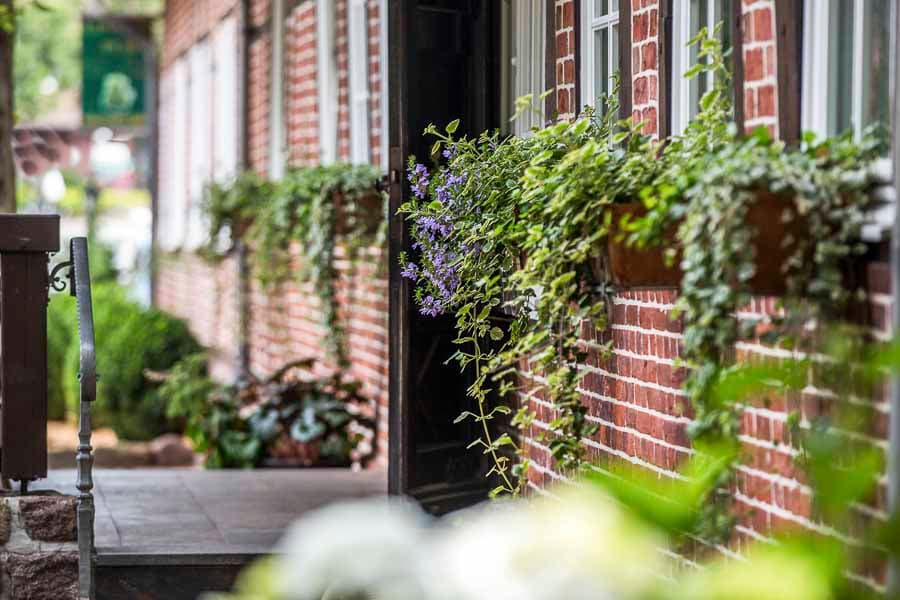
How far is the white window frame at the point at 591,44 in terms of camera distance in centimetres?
482

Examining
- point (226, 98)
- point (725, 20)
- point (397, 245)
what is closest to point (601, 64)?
point (725, 20)

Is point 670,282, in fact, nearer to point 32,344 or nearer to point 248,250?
point 32,344

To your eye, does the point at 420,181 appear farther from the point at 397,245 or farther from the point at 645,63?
the point at 645,63

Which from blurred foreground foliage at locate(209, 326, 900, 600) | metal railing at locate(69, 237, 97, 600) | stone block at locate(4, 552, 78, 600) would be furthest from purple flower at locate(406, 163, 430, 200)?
blurred foreground foliage at locate(209, 326, 900, 600)

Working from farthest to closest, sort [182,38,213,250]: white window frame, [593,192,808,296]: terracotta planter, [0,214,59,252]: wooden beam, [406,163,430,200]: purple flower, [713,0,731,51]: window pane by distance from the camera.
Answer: [182,38,213,250]: white window frame < [0,214,59,252]: wooden beam < [406,163,430,200]: purple flower < [713,0,731,51]: window pane < [593,192,808,296]: terracotta planter

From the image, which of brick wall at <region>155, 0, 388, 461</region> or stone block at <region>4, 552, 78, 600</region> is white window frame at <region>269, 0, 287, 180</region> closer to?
brick wall at <region>155, 0, 388, 461</region>

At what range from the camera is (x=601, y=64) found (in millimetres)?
4906

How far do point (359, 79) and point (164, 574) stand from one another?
3692mm

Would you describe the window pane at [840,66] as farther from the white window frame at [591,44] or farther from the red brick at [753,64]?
the white window frame at [591,44]

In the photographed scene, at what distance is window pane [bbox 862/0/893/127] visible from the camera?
3.26m

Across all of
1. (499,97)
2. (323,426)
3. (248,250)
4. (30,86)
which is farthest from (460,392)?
(30,86)

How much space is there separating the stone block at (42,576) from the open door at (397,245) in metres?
1.31

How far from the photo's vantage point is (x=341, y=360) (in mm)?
7949

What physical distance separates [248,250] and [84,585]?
6574 millimetres
